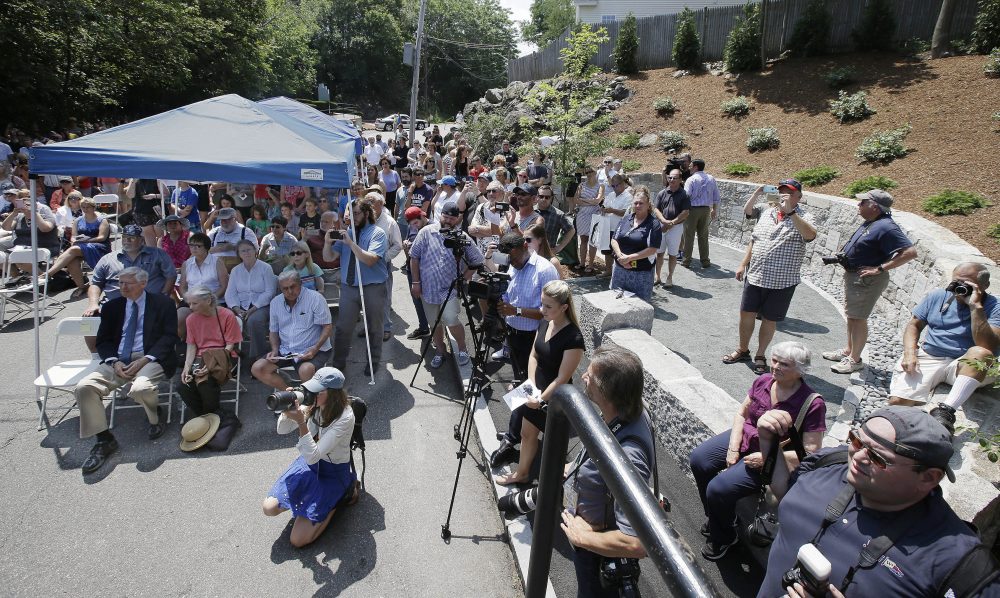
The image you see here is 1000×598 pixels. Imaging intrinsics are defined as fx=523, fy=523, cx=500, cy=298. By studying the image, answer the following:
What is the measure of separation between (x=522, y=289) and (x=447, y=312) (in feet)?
5.58

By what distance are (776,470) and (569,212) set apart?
26.5 feet

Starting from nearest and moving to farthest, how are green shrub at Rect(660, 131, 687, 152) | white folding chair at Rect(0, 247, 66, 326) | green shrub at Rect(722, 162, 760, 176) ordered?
white folding chair at Rect(0, 247, 66, 326), green shrub at Rect(722, 162, 760, 176), green shrub at Rect(660, 131, 687, 152)

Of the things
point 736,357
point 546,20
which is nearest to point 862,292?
point 736,357

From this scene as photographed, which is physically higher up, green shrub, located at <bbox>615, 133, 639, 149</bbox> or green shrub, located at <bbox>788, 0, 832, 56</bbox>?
green shrub, located at <bbox>788, 0, 832, 56</bbox>

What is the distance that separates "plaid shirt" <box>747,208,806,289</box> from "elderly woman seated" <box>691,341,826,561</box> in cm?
240

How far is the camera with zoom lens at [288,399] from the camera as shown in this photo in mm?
3463

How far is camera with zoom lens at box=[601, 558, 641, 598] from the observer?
2.33 metres

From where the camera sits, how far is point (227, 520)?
4031 millimetres

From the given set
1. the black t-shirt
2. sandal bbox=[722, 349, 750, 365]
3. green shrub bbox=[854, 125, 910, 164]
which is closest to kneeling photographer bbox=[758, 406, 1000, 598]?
the black t-shirt

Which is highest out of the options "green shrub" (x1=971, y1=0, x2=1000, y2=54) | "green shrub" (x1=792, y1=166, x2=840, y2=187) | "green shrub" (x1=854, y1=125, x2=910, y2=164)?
"green shrub" (x1=971, y1=0, x2=1000, y2=54)

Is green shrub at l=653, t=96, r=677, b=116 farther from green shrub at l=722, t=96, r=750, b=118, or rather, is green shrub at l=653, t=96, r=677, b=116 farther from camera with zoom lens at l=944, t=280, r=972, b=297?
camera with zoom lens at l=944, t=280, r=972, b=297

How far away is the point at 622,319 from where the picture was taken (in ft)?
17.1

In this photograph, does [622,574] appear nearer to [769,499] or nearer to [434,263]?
[769,499]

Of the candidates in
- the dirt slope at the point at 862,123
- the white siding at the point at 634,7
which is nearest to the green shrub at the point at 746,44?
the dirt slope at the point at 862,123
